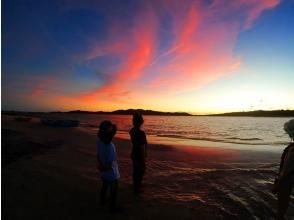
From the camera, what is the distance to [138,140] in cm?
732

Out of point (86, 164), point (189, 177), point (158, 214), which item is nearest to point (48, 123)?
point (86, 164)

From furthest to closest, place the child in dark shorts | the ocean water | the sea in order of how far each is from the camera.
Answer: the ocean water, the sea, the child in dark shorts

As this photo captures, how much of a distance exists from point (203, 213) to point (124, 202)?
2.01 metres

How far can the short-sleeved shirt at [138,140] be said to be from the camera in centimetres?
726

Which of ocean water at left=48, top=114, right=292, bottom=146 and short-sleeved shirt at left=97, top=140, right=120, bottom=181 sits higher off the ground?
short-sleeved shirt at left=97, top=140, right=120, bottom=181

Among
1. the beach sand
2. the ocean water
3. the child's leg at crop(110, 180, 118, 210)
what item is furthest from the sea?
the child's leg at crop(110, 180, 118, 210)

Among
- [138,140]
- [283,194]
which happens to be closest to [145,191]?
[138,140]

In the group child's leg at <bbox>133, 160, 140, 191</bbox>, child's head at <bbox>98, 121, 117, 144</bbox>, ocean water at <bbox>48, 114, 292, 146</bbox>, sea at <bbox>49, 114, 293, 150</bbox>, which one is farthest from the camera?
ocean water at <bbox>48, 114, 292, 146</bbox>

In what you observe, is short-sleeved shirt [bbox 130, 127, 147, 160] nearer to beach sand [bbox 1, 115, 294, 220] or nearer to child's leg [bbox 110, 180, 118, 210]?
beach sand [bbox 1, 115, 294, 220]

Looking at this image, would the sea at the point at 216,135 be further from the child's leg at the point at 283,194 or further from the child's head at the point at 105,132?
the child's head at the point at 105,132

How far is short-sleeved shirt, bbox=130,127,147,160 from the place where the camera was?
23.8 feet

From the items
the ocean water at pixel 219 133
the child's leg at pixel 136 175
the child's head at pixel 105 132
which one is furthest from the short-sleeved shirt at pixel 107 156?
the ocean water at pixel 219 133

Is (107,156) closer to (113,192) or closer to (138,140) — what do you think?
(113,192)

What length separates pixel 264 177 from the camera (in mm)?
10211
